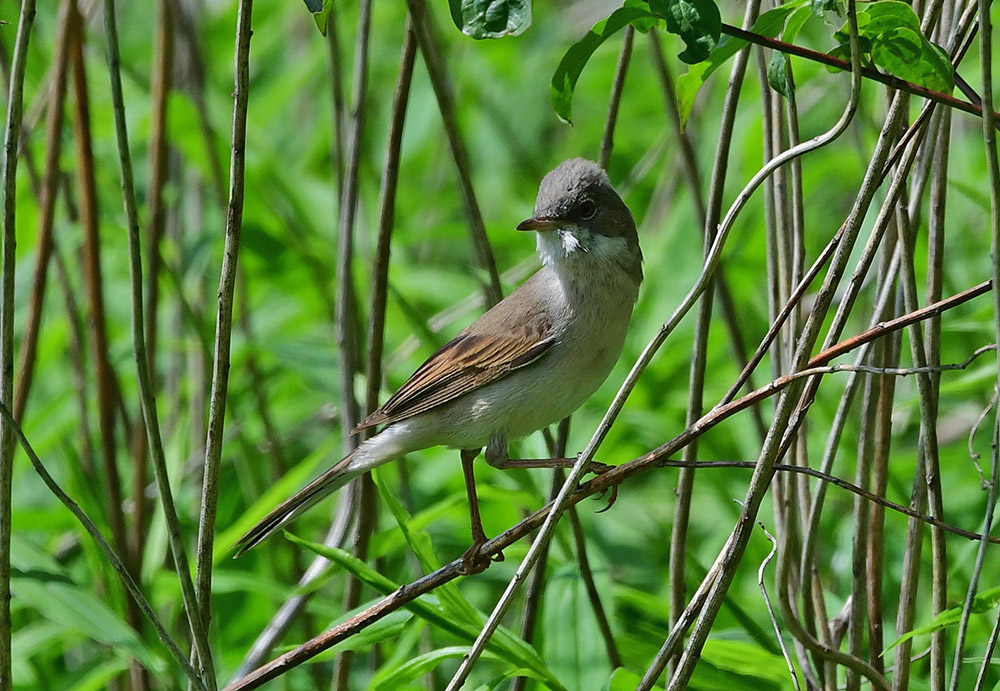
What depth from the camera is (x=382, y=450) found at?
2.70 meters

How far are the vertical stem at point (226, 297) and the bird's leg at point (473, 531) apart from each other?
526mm

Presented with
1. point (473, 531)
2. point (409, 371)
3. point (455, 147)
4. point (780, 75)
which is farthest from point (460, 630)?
point (409, 371)

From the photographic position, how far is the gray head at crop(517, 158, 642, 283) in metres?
2.67

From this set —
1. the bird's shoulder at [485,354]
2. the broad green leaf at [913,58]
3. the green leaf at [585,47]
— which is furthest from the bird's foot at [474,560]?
the broad green leaf at [913,58]

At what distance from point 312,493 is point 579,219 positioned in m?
0.95

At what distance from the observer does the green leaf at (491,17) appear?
Result: 1588 millimetres

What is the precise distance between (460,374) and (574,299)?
0.39 m

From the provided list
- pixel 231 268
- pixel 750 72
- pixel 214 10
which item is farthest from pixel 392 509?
pixel 214 10

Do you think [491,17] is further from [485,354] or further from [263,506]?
[263,506]

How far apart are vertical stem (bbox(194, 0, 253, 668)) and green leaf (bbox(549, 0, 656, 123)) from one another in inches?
20.4

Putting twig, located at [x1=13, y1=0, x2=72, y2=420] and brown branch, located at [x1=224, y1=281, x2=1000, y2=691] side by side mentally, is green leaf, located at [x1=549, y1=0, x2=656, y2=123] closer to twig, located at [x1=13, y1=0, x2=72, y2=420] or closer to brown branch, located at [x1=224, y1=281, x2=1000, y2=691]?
brown branch, located at [x1=224, y1=281, x2=1000, y2=691]

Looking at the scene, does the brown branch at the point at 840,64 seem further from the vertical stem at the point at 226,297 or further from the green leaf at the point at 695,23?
the vertical stem at the point at 226,297

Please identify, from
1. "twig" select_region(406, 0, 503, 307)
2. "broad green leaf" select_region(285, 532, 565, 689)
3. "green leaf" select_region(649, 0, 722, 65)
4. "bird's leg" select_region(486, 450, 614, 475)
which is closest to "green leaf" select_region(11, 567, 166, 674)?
"broad green leaf" select_region(285, 532, 565, 689)

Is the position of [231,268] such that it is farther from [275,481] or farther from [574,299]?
[275,481]
